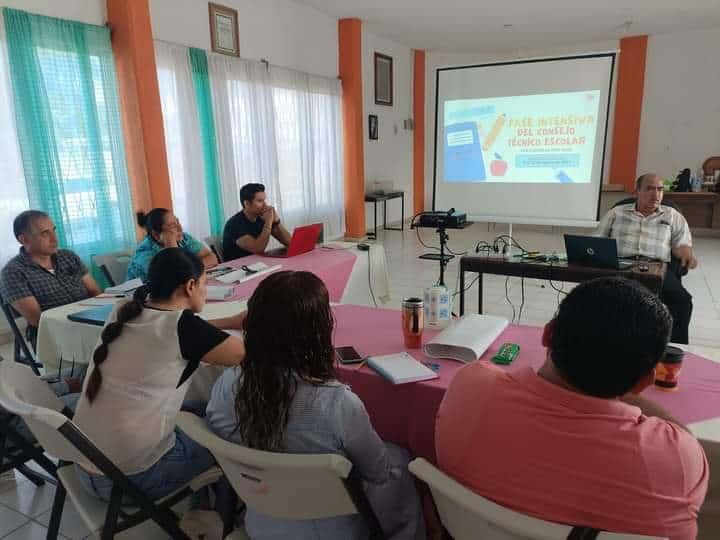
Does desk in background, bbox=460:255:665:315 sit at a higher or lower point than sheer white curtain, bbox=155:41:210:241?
lower

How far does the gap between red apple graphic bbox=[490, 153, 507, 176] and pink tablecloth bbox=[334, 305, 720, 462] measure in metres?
3.00

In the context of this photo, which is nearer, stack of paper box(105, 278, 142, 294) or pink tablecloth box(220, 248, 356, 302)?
stack of paper box(105, 278, 142, 294)

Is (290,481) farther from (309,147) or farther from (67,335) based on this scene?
(309,147)

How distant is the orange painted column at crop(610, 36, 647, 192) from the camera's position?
7223mm

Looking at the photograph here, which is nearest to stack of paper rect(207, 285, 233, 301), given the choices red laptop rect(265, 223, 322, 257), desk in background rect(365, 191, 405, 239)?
red laptop rect(265, 223, 322, 257)

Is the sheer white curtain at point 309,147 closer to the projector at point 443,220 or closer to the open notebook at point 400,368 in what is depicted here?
the projector at point 443,220

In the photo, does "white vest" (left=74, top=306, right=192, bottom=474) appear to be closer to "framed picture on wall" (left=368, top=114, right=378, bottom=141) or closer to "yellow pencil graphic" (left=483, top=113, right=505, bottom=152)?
"yellow pencil graphic" (left=483, top=113, right=505, bottom=152)

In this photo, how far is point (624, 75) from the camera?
7316mm

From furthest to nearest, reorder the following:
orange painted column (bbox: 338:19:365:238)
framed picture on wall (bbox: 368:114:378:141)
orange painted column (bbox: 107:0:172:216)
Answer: framed picture on wall (bbox: 368:114:378:141), orange painted column (bbox: 338:19:365:238), orange painted column (bbox: 107:0:172:216)

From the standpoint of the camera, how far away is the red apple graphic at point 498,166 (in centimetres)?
447

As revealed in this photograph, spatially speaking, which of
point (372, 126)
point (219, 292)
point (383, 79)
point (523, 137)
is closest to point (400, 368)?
point (219, 292)

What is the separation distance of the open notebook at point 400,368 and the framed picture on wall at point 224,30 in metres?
4.22

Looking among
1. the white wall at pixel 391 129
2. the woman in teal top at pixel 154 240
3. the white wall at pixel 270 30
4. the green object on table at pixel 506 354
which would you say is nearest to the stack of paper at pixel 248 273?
the woman in teal top at pixel 154 240

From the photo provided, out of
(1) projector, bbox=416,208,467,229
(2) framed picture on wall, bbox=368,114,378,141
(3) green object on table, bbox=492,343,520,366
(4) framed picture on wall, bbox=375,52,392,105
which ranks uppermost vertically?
(4) framed picture on wall, bbox=375,52,392,105
